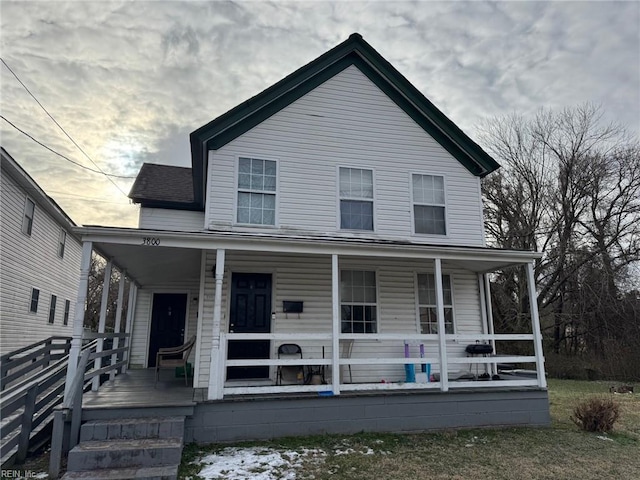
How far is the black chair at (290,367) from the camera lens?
25.0 ft

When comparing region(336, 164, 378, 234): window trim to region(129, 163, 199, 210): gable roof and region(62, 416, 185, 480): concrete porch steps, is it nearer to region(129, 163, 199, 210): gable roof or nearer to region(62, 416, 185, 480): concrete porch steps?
region(62, 416, 185, 480): concrete porch steps

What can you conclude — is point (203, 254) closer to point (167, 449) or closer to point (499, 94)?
point (167, 449)

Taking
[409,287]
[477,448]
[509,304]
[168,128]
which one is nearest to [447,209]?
[409,287]

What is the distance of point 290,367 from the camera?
7.73 metres

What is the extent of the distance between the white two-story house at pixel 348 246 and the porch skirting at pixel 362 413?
7 centimetres

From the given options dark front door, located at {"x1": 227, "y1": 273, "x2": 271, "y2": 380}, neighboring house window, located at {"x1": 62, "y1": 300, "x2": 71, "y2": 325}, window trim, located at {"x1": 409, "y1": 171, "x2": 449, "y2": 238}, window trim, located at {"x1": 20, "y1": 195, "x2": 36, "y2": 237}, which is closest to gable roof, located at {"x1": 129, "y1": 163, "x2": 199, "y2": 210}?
window trim, located at {"x1": 20, "y1": 195, "x2": 36, "y2": 237}

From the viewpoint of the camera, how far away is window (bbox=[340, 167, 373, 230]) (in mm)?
8805

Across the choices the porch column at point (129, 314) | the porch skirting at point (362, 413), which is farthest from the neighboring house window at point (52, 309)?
the porch skirting at point (362, 413)

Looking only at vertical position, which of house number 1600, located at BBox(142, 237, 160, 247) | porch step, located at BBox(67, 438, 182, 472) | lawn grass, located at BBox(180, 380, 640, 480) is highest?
house number 1600, located at BBox(142, 237, 160, 247)

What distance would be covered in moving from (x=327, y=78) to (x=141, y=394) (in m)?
7.48

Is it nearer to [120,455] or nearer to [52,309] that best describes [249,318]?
[120,455]

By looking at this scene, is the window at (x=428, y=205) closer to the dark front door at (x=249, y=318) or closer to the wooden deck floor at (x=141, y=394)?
the dark front door at (x=249, y=318)

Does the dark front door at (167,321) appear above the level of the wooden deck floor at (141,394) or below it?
above

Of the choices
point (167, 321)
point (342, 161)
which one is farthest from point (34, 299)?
point (342, 161)
